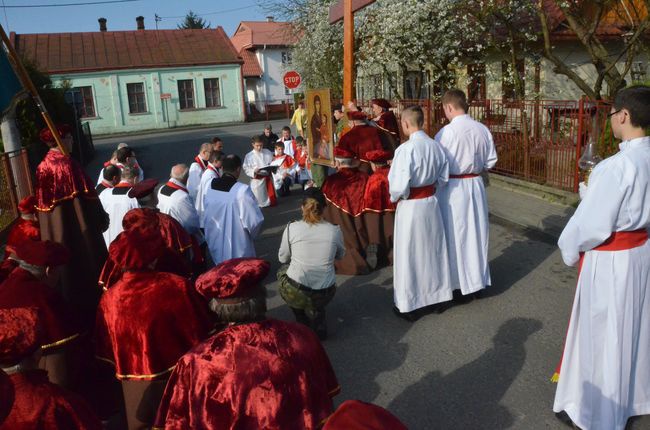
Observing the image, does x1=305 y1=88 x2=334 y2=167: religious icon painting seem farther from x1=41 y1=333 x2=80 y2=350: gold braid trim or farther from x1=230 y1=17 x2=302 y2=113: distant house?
x1=230 y1=17 x2=302 y2=113: distant house

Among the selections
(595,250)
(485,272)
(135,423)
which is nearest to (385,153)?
(485,272)

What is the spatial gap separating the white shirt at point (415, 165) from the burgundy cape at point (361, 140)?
2492mm

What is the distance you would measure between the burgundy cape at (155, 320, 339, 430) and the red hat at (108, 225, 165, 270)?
36.9 inches

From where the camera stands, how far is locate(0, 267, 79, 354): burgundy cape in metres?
3.10

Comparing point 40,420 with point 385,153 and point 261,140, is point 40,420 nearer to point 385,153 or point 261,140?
point 385,153

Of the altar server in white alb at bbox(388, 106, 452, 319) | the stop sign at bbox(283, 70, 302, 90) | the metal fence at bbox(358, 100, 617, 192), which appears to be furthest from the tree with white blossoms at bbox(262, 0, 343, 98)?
the altar server in white alb at bbox(388, 106, 452, 319)

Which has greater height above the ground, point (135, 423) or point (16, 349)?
point (16, 349)

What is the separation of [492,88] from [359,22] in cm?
479

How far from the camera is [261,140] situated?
38.0 ft

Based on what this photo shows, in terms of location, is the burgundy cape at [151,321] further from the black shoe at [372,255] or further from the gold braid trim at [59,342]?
the black shoe at [372,255]

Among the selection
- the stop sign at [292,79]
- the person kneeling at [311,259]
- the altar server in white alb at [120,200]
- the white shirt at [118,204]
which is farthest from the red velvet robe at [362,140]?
the stop sign at [292,79]

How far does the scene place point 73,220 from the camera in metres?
5.23

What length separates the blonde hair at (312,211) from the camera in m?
5.05

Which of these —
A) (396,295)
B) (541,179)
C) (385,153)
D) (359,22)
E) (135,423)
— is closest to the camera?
(135,423)
